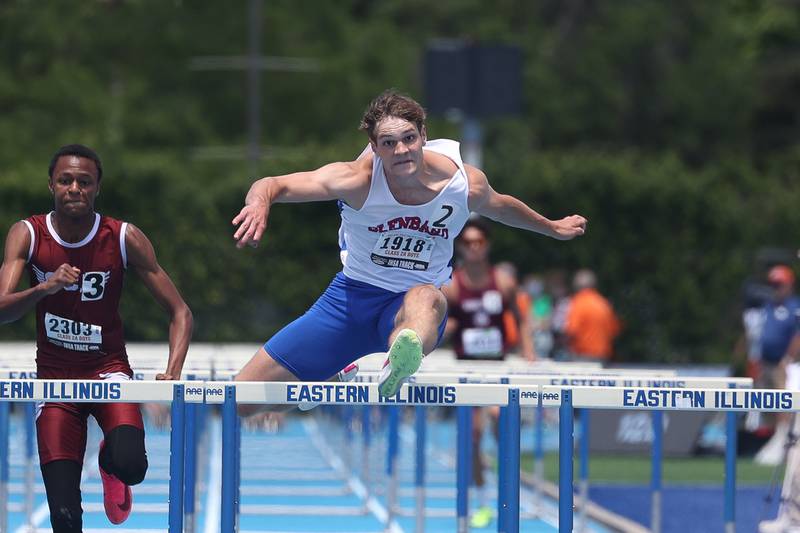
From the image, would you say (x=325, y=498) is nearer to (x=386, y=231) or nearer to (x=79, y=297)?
(x=386, y=231)

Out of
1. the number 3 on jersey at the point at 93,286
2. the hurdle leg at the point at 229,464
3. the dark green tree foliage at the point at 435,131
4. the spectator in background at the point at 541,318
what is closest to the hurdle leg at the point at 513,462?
the hurdle leg at the point at 229,464

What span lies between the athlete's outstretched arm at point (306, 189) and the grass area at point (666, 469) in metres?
8.36

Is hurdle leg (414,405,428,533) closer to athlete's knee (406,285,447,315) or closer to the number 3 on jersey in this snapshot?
athlete's knee (406,285,447,315)

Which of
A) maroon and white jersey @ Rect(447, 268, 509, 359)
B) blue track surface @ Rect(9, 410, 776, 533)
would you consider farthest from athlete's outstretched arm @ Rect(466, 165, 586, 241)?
maroon and white jersey @ Rect(447, 268, 509, 359)

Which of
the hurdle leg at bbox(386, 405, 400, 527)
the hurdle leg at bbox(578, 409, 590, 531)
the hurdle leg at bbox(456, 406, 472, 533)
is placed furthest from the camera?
the hurdle leg at bbox(386, 405, 400, 527)

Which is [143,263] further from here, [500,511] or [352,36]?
[352,36]

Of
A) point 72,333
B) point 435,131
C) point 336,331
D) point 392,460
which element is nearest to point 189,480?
point 72,333

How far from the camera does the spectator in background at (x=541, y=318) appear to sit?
20.9 meters

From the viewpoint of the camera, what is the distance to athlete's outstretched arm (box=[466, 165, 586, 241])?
22.6ft

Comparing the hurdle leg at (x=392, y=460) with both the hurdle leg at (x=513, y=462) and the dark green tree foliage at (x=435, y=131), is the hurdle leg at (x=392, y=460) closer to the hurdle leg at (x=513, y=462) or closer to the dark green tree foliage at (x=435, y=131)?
the hurdle leg at (x=513, y=462)

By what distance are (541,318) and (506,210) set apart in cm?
1435

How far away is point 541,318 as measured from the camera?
69.6 ft

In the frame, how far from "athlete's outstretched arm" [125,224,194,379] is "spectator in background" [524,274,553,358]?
14433 millimetres

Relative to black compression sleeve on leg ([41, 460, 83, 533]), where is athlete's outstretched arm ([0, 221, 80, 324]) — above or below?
above
